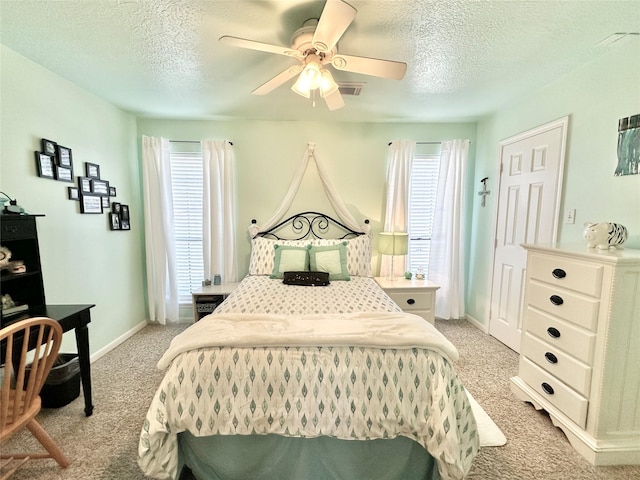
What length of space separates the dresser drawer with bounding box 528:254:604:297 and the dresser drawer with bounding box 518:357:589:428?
67cm

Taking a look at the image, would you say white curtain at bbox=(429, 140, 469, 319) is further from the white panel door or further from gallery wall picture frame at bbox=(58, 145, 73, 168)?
gallery wall picture frame at bbox=(58, 145, 73, 168)

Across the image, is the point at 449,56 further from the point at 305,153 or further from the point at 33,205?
the point at 33,205

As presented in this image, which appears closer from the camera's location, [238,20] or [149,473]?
[149,473]

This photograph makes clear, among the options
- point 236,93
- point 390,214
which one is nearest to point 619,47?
point 390,214

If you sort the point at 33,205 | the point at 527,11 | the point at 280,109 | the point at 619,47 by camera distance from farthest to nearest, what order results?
the point at 280,109, the point at 33,205, the point at 619,47, the point at 527,11

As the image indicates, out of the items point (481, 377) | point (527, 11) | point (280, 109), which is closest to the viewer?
point (527, 11)

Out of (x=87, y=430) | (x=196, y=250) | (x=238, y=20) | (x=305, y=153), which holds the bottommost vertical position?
(x=87, y=430)

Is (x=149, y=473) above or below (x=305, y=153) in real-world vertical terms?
below

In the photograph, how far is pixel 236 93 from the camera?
8.70 ft

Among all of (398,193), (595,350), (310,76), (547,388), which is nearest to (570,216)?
(595,350)

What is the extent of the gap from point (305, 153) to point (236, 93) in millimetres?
1076

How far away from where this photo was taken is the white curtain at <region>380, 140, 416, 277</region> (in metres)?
3.44

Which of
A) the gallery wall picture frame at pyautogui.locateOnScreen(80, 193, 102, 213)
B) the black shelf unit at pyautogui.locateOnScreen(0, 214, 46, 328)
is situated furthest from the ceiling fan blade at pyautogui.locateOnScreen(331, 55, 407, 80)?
the gallery wall picture frame at pyautogui.locateOnScreen(80, 193, 102, 213)

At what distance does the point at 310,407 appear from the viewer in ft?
4.47
